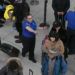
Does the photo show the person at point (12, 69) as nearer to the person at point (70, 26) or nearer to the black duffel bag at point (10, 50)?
the person at point (70, 26)

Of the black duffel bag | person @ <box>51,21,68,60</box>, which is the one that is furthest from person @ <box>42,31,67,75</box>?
the black duffel bag

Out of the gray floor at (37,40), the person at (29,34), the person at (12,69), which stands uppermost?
the person at (12,69)

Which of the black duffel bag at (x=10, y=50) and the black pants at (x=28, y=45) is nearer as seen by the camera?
the black pants at (x=28, y=45)

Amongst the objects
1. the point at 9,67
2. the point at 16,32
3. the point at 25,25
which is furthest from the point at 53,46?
the point at 16,32

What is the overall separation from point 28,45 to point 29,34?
0.40 metres

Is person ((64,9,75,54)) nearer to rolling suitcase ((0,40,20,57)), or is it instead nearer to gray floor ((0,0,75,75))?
gray floor ((0,0,75,75))

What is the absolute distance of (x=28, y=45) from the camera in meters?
10.5

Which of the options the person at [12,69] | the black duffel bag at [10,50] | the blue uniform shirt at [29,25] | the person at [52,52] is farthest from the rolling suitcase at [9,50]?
the person at [12,69]

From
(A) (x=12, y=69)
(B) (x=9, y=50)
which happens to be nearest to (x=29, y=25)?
(B) (x=9, y=50)

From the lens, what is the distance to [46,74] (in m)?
8.71

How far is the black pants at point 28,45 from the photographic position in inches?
407

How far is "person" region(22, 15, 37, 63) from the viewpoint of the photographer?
10010 millimetres

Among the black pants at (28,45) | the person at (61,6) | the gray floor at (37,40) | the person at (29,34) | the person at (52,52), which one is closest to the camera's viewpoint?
the person at (52,52)

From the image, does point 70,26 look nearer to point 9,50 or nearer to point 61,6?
point 61,6
